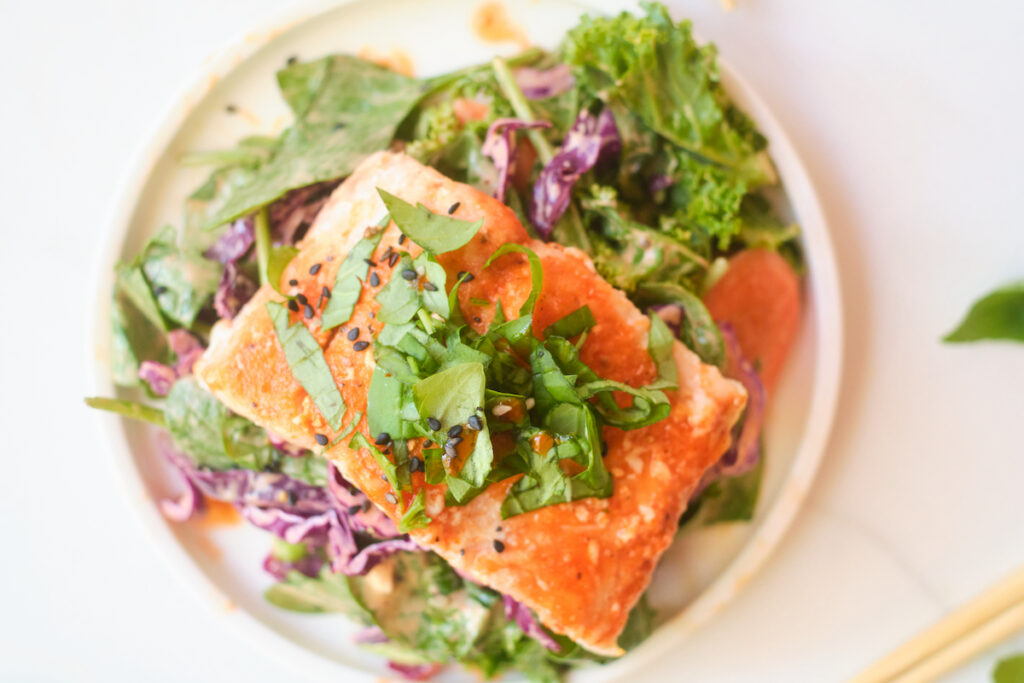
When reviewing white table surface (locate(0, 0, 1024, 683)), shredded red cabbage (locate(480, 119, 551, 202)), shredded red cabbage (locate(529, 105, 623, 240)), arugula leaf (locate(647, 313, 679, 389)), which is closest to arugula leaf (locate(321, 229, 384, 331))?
shredded red cabbage (locate(480, 119, 551, 202))

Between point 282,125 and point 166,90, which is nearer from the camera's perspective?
point 282,125

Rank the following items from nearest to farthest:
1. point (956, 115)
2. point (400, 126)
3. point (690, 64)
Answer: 1. point (690, 64)
2. point (400, 126)
3. point (956, 115)

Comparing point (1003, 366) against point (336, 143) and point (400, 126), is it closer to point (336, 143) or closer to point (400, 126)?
point (400, 126)

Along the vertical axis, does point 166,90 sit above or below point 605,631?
above

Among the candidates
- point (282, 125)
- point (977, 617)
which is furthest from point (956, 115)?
point (282, 125)

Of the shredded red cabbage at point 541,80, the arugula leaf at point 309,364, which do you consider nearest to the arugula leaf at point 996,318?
the shredded red cabbage at point 541,80

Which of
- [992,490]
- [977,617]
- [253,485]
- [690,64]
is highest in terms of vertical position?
[690,64]

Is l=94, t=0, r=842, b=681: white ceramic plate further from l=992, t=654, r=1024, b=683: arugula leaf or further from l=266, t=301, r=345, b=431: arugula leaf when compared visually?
l=992, t=654, r=1024, b=683: arugula leaf

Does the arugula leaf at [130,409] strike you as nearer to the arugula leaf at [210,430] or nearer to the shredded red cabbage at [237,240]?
the arugula leaf at [210,430]
